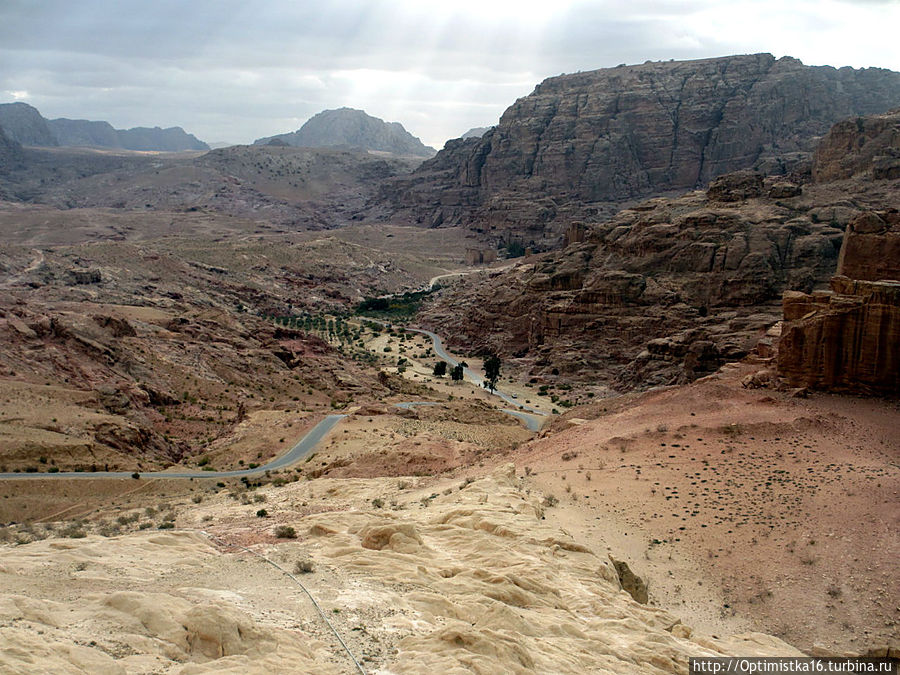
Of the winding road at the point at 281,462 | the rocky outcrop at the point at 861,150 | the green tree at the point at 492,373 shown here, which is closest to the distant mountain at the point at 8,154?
the green tree at the point at 492,373

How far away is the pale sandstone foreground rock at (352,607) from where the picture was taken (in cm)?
816

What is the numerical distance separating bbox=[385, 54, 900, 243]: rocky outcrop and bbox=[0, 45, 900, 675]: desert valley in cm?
5586

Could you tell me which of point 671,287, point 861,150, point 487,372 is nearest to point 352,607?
point 487,372

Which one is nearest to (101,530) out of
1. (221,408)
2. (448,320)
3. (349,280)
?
(221,408)

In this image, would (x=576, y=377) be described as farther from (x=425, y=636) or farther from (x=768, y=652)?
(x=425, y=636)

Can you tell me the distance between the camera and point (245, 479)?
82.3 feet

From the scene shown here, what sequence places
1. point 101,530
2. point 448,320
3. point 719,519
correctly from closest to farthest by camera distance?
point 101,530 < point 719,519 < point 448,320

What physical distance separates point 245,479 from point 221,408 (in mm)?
11519

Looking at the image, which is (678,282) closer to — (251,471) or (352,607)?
(251,471)

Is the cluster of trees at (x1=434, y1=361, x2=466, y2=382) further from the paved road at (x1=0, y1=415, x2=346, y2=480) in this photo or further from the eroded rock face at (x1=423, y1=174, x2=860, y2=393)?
the paved road at (x1=0, y1=415, x2=346, y2=480)

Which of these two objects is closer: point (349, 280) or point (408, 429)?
point (408, 429)

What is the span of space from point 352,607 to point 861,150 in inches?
2721

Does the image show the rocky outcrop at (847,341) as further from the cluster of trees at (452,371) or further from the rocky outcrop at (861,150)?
the rocky outcrop at (861,150)

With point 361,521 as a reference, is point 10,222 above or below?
above
